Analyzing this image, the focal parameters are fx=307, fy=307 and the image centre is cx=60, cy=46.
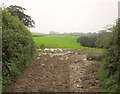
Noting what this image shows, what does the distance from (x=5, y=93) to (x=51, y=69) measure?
4469 millimetres

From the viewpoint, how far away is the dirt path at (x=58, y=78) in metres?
10.4

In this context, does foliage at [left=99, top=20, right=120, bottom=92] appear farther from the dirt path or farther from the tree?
the tree

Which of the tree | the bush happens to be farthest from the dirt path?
the tree

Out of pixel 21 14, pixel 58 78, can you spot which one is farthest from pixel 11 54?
pixel 21 14

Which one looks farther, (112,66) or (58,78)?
(58,78)

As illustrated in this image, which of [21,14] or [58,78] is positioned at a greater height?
[21,14]

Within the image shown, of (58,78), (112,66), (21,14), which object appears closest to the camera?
(112,66)

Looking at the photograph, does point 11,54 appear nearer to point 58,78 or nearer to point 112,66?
point 58,78

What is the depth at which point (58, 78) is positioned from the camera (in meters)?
11.9

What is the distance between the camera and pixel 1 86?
9.65 metres

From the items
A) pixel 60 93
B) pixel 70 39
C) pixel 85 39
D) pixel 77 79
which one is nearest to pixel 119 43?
pixel 77 79

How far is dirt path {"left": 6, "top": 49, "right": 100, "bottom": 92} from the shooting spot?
34.0 feet

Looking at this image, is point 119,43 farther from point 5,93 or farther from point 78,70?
point 5,93

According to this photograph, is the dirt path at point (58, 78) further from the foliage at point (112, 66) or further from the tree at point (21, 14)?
the tree at point (21, 14)
